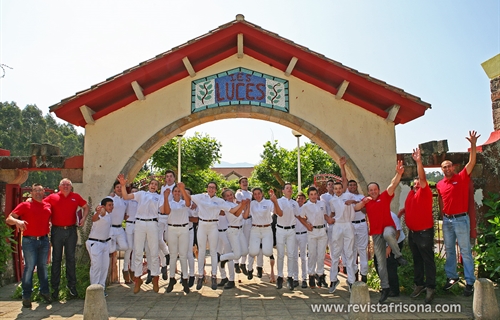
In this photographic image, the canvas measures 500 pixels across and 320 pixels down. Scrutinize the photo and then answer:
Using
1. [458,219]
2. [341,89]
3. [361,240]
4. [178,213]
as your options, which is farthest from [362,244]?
[178,213]

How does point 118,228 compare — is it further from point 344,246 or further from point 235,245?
point 344,246

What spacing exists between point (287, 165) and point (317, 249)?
18.4 metres

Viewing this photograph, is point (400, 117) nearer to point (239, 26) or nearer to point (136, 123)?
point (239, 26)

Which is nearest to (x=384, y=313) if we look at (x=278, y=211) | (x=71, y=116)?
(x=278, y=211)

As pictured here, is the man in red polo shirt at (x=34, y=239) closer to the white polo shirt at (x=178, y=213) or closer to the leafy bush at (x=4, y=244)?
the leafy bush at (x=4, y=244)

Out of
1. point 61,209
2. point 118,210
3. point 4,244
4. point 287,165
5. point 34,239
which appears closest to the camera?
point 34,239

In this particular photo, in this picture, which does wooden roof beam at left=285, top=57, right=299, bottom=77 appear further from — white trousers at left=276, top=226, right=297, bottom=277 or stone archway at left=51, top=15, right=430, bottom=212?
white trousers at left=276, top=226, right=297, bottom=277

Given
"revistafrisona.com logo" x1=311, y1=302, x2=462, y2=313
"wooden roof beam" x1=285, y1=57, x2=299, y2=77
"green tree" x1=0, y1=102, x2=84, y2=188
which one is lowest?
"revistafrisona.com logo" x1=311, y1=302, x2=462, y2=313

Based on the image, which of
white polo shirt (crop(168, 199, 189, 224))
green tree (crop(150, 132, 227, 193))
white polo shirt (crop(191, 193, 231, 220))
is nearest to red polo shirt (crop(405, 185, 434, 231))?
white polo shirt (crop(191, 193, 231, 220))

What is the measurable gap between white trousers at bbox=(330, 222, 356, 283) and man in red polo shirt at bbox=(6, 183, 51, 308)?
4.78m

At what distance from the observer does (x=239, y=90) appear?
820 cm

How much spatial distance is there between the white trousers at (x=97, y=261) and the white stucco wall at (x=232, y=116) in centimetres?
Answer: 159

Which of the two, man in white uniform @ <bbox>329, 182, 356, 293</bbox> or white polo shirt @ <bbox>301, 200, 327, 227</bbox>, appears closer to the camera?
man in white uniform @ <bbox>329, 182, 356, 293</bbox>

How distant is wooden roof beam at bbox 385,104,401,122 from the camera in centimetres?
791
